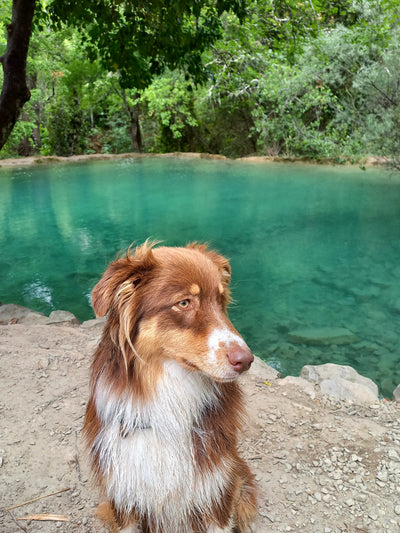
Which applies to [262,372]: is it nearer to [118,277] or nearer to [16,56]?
[118,277]

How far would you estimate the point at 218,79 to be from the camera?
1579cm

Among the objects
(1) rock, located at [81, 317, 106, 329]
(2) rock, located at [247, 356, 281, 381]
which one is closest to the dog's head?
(2) rock, located at [247, 356, 281, 381]

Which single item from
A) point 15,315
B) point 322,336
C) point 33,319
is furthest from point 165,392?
point 322,336

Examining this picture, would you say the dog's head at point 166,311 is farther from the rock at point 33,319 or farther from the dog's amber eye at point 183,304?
the rock at point 33,319

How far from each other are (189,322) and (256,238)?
9697mm

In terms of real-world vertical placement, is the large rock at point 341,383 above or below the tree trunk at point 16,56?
below

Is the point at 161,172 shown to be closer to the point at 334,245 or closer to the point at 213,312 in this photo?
the point at 334,245

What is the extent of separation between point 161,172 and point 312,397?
18214 millimetres

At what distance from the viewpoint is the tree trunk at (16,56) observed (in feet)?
17.9

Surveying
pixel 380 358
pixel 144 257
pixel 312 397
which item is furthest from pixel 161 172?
pixel 144 257

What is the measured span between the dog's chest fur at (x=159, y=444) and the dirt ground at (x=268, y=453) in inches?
26.5

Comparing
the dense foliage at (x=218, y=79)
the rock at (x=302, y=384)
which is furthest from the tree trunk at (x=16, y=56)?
the rock at (x=302, y=384)

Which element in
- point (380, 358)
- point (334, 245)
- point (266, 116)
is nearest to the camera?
point (380, 358)

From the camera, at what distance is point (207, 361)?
1802 mm
